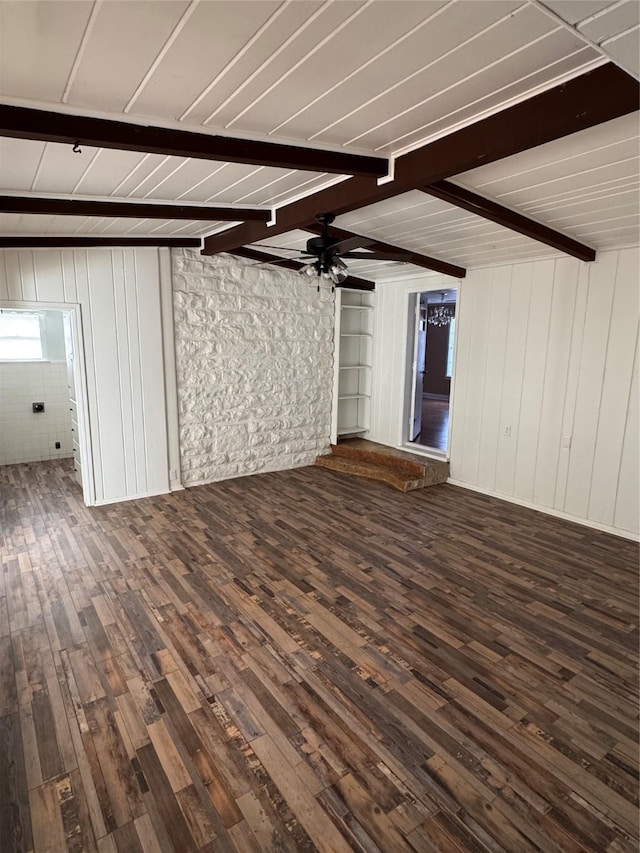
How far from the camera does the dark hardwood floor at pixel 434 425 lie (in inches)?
277

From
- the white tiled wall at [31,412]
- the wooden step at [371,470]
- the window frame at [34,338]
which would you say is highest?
the window frame at [34,338]

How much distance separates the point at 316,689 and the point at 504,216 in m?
3.25

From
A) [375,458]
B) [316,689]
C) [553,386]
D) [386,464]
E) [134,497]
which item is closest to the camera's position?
[316,689]

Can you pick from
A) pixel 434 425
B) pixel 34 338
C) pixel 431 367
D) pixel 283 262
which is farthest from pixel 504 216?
pixel 431 367

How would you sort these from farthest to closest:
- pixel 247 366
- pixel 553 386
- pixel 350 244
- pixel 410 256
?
pixel 247 366 → pixel 553 386 → pixel 410 256 → pixel 350 244

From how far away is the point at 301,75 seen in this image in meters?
1.71

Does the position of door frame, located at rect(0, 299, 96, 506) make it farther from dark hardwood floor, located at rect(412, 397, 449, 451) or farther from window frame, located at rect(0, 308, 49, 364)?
dark hardwood floor, located at rect(412, 397, 449, 451)

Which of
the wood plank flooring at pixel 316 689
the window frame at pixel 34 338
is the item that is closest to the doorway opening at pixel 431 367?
the wood plank flooring at pixel 316 689

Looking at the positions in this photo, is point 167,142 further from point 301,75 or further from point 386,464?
point 386,464

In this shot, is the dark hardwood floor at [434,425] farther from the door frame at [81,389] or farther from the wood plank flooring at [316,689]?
the door frame at [81,389]

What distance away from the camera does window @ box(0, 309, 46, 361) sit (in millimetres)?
6281

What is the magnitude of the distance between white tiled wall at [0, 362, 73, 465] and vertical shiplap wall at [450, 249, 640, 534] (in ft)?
17.8

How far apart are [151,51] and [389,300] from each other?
5186 millimetres

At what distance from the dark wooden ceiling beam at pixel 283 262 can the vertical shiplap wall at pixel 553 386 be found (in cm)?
158
